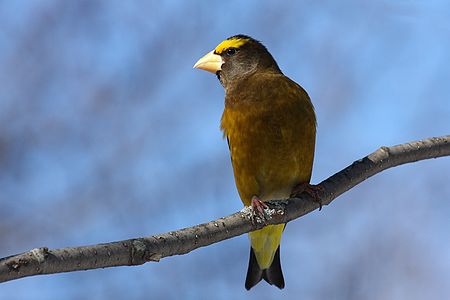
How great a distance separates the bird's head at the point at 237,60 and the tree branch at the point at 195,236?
44.7 inches

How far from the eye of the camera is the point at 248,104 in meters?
3.59

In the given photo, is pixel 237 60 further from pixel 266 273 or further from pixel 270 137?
pixel 266 273

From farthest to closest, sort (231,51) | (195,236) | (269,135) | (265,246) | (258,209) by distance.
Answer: (231,51)
(265,246)
(269,135)
(258,209)
(195,236)

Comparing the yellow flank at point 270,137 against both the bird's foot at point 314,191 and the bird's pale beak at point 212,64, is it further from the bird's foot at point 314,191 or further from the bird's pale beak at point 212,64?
the bird's pale beak at point 212,64

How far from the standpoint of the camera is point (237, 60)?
161 inches

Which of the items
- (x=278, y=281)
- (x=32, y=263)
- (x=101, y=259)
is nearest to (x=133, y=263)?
(x=101, y=259)

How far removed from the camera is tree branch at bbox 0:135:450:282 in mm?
1719

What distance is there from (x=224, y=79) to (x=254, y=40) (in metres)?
0.34

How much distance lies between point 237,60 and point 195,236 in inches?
80.3

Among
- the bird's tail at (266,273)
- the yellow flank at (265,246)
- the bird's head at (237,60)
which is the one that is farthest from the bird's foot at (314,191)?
the bird's head at (237,60)

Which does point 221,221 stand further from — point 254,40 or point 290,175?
point 254,40

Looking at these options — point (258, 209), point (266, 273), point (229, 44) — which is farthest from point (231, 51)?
point (258, 209)

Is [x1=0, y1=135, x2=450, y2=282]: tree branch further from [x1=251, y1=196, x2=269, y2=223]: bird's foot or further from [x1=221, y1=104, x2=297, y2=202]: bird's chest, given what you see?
[x1=221, y1=104, x2=297, y2=202]: bird's chest

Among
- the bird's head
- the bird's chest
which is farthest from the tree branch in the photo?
the bird's head
